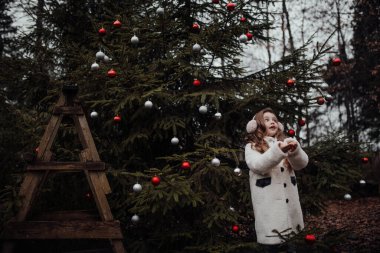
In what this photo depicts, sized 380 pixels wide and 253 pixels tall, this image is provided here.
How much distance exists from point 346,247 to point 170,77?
4.92 m

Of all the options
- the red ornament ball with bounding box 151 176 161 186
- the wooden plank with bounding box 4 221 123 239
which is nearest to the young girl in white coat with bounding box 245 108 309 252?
the red ornament ball with bounding box 151 176 161 186

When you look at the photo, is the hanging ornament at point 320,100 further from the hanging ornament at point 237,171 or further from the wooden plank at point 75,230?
the wooden plank at point 75,230

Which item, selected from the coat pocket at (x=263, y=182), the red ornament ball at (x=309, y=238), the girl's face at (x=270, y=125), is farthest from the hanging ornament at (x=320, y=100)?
the red ornament ball at (x=309, y=238)

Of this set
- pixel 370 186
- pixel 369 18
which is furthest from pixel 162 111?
pixel 369 18

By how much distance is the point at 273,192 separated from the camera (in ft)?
10.9

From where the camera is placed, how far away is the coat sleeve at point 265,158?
10.1ft

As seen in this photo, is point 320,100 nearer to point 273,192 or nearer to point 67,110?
point 273,192

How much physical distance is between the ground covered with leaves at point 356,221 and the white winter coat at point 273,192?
1.91 m

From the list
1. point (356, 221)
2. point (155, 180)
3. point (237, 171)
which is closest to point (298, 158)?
point (237, 171)

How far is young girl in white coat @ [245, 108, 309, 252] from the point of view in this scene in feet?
10.4

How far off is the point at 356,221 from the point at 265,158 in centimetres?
727

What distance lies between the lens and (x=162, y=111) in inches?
194

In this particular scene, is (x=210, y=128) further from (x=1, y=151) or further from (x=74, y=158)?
(x=1, y=151)

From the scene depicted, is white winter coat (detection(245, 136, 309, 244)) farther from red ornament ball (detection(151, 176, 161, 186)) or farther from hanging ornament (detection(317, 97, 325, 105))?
hanging ornament (detection(317, 97, 325, 105))
